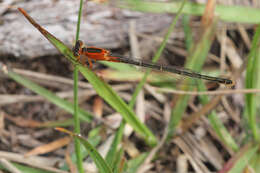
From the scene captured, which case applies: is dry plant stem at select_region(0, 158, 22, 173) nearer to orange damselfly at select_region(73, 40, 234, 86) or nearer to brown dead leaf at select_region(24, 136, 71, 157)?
brown dead leaf at select_region(24, 136, 71, 157)

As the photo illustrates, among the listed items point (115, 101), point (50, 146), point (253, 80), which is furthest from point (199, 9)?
point (50, 146)

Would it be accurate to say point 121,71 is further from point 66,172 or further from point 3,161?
point 3,161

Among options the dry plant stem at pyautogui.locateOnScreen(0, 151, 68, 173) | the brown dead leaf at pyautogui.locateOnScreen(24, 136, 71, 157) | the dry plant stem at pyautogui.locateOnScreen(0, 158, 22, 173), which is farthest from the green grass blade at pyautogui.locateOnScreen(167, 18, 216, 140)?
the dry plant stem at pyautogui.locateOnScreen(0, 158, 22, 173)

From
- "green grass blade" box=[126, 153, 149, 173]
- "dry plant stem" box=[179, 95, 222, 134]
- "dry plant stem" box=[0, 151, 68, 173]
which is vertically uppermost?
"dry plant stem" box=[179, 95, 222, 134]

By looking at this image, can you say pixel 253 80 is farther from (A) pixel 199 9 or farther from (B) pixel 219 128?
(A) pixel 199 9

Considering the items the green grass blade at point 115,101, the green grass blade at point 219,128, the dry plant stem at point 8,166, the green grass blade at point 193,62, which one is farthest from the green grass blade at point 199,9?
the dry plant stem at point 8,166

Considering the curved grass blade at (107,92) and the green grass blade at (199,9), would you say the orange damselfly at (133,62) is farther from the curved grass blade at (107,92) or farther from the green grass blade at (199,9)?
the green grass blade at (199,9)
